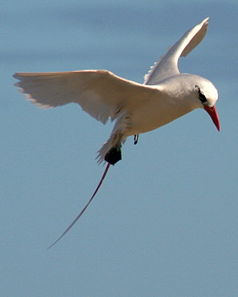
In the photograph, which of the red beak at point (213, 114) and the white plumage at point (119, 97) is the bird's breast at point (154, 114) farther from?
the red beak at point (213, 114)

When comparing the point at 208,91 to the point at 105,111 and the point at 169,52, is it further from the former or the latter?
the point at 169,52

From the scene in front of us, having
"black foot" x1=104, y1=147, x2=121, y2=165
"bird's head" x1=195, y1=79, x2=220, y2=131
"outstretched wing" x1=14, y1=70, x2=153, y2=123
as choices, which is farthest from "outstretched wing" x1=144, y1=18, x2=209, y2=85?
"bird's head" x1=195, y1=79, x2=220, y2=131

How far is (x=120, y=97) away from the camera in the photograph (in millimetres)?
16859

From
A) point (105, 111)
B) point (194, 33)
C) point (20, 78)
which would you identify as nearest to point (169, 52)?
point (194, 33)

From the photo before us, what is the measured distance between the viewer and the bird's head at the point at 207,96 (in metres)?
16.0

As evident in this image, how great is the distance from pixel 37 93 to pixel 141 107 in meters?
1.40

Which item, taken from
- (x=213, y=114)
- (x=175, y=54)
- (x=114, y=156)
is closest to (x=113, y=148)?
(x=114, y=156)

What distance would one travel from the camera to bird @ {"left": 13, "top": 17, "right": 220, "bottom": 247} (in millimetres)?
16141

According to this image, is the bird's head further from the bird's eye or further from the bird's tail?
the bird's tail

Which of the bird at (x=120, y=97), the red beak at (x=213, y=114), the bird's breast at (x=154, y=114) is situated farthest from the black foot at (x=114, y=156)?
the red beak at (x=213, y=114)

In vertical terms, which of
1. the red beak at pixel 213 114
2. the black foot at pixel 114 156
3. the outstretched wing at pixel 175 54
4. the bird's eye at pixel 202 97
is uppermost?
the outstretched wing at pixel 175 54

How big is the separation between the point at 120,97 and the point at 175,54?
2.69 metres

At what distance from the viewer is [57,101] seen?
1669cm

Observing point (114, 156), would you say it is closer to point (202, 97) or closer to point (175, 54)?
point (202, 97)
